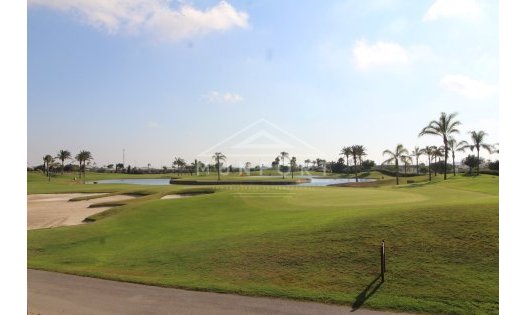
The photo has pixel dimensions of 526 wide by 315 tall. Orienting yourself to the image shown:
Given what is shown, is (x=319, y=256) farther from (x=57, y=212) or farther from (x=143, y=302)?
(x=57, y=212)

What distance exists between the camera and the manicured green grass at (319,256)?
14.6 m

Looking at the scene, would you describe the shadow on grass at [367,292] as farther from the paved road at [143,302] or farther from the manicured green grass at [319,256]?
the paved road at [143,302]

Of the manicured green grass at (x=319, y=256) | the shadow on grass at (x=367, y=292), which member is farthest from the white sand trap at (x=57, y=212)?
the shadow on grass at (x=367, y=292)

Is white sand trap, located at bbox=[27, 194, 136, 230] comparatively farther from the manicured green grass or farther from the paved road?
the paved road

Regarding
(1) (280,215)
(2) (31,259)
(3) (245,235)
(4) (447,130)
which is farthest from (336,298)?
(4) (447,130)

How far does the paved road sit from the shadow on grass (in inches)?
18.4

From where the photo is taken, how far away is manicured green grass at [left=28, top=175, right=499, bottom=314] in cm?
1460

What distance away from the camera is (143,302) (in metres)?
14.5

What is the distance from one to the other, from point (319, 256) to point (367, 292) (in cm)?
418

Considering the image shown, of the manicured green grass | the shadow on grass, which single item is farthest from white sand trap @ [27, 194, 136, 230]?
the shadow on grass

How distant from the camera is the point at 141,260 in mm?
21875

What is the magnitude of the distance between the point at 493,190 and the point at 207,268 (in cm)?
4140

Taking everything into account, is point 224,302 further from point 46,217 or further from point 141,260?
point 46,217

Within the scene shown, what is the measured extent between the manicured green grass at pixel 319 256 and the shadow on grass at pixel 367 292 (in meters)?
0.10
